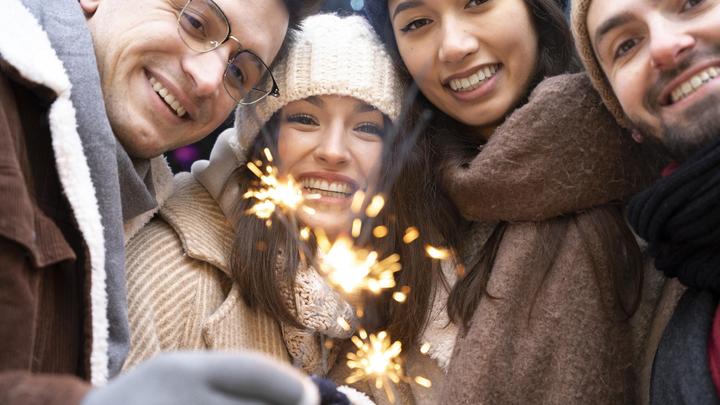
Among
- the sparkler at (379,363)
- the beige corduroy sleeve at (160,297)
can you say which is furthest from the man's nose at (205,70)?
the sparkler at (379,363)

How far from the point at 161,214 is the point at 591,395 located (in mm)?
1255

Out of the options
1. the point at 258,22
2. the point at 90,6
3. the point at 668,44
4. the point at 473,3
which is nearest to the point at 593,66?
the point at 668,44

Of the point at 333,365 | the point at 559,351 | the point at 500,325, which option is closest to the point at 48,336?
the point at 333,365

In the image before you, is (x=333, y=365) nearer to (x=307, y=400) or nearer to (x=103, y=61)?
(x=103, y=61)

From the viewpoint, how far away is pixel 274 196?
184 cm

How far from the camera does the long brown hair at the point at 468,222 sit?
1.58m

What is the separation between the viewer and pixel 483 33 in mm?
1831

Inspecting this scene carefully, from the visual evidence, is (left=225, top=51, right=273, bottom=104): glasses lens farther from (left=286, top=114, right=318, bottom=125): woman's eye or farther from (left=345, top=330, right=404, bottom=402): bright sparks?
(left=345, top=330, right=404, bottom=402): bright sparks

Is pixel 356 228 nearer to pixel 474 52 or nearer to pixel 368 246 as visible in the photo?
pixel 368 246

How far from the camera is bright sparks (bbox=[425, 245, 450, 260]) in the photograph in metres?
1.80

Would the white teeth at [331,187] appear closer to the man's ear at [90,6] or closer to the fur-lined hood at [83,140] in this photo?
the fur-lined hood at [83,140]

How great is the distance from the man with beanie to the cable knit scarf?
0.79 meters

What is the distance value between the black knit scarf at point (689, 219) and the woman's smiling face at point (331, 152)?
0.77m

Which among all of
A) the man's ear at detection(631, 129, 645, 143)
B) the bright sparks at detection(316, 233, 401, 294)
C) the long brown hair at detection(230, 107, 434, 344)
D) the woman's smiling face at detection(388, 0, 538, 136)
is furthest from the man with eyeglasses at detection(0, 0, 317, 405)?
the man's ear at detection(631, 129, 645, 143)
